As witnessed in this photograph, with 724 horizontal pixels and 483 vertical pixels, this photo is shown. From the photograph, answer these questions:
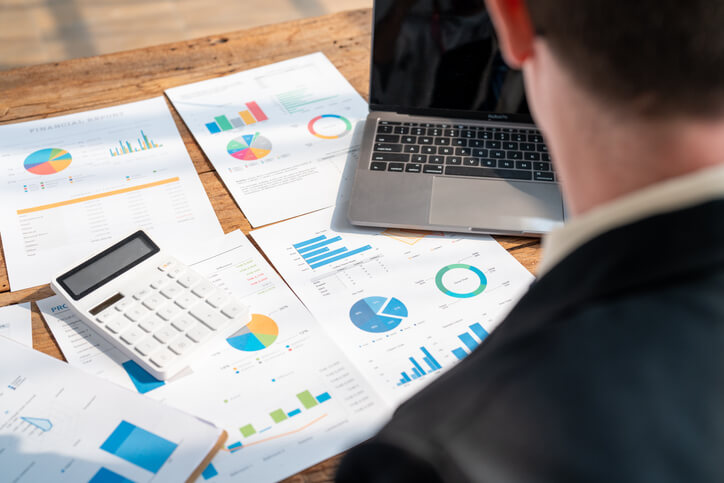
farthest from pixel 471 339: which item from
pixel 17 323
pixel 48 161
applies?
pixel 48 161

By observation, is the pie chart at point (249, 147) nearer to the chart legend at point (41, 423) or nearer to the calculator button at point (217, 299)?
the calculator button at point (217, 299)

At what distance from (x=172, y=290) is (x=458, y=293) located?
1.17 feet

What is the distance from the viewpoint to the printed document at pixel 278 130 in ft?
3.18

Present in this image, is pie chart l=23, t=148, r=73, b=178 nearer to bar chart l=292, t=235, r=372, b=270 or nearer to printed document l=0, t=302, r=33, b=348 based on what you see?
printed document l=0, t=302, r=33, b=348

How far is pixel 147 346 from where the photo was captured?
0.74 meters

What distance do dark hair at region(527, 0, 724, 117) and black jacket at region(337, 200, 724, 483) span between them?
0.06m

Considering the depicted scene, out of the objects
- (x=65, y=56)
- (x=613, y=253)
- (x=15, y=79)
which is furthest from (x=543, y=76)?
(x=65, y=56)

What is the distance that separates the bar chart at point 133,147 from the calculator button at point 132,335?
0.39m

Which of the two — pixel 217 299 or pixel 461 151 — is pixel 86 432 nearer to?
pixel 217 299

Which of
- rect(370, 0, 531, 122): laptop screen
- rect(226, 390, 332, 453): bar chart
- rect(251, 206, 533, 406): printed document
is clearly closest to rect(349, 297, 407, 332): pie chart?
rect(251, 206, 533, 406): printed document

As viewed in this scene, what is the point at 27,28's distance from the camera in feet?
8.79

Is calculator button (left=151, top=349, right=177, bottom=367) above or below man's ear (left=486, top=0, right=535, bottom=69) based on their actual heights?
below

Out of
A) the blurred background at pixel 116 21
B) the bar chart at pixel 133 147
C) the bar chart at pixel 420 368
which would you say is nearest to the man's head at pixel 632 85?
the bar chart at pixel 420 368

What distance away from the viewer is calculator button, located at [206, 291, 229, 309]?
79 centimetres
